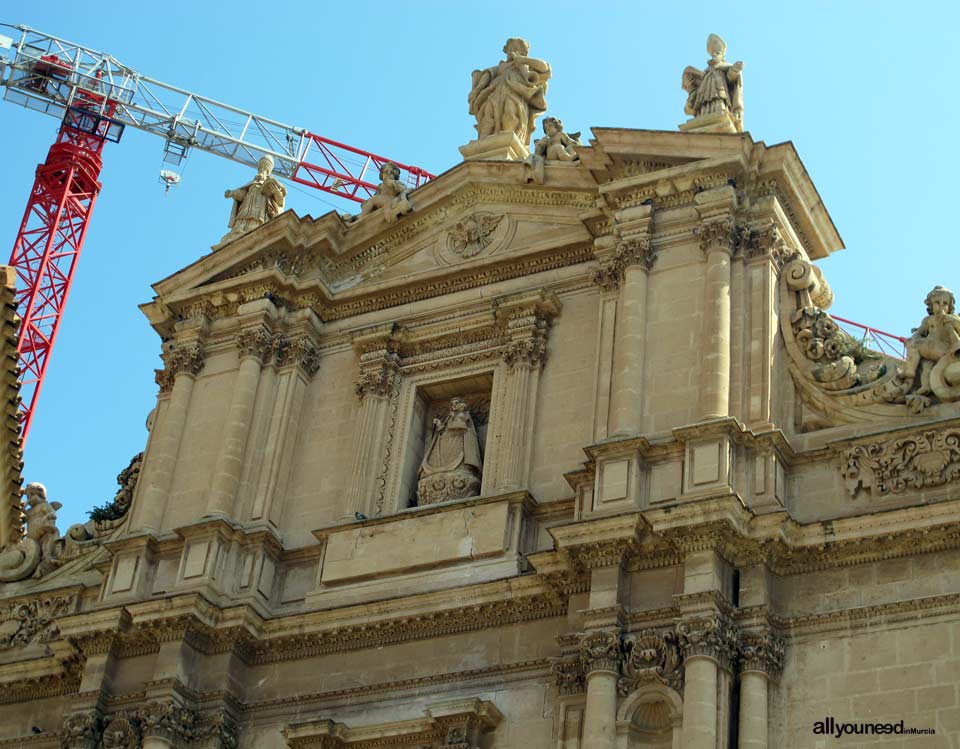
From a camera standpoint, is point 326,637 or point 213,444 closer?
point 326,637

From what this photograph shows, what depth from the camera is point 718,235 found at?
25016 mm

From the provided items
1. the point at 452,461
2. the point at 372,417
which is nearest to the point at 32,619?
the point at 372,417

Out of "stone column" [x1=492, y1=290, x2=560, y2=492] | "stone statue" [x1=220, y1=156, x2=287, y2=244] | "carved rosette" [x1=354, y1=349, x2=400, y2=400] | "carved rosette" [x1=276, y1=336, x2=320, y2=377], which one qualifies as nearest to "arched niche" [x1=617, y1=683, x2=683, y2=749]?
"stone column" [x1=492, y1=290, x2=560, y2=492]

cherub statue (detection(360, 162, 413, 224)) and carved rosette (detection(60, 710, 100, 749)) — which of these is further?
cherub statue (detection(360, 162, 413, 224))

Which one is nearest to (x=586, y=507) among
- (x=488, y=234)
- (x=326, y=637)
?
(x=326, y=637)

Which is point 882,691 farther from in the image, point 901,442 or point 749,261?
point 749,261

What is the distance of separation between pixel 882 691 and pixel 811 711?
0.79 m

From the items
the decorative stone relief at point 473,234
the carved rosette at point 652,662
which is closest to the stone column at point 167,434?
the decorative stone relief at point 473,234

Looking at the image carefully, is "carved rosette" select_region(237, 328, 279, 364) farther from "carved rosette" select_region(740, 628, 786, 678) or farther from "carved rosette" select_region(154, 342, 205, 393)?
"carved rosette" select_region(740, 628, 786, 678)

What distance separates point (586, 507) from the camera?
2338cm

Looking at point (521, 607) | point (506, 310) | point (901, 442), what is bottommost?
point (521, 607)

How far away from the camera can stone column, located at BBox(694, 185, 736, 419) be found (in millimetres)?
23453

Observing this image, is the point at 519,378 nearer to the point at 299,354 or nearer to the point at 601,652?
the point at 299,354

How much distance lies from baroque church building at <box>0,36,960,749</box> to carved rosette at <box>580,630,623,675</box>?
32 millimetres
